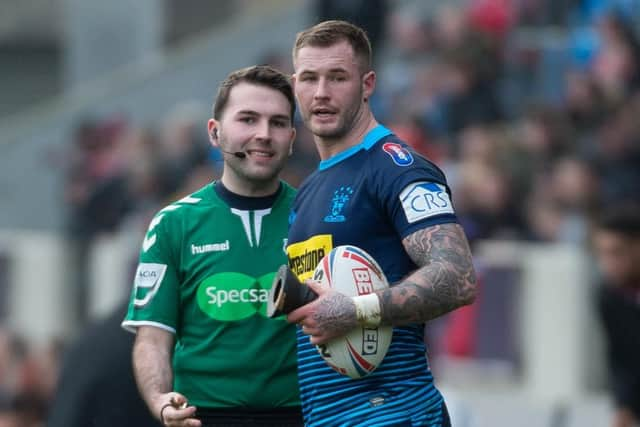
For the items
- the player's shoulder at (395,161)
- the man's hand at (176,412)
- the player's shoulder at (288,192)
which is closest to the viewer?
the player's shoulder at (395,161)

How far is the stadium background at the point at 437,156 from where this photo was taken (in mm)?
11148

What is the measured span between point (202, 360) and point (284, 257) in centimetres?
47

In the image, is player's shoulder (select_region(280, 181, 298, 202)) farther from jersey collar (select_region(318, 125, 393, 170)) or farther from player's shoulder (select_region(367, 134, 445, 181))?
player's shoulder (select_region(367, 134, 445, 181))

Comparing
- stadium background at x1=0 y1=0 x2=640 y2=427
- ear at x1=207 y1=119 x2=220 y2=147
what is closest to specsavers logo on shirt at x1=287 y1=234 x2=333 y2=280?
ear at x1=207 y1=119 x2=220 y2=147

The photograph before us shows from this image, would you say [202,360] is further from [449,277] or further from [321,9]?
[321,9]

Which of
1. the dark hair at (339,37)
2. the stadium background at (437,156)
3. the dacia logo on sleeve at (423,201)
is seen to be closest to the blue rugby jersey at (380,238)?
the dacia logo on sleeve at (423,201)

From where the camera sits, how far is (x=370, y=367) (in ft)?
16.0

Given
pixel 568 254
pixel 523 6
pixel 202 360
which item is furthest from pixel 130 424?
pixel 523 6

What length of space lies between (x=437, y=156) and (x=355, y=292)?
25.7ft

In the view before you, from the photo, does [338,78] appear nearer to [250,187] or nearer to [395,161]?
[395,161]

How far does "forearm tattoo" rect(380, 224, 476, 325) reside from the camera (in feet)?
15.3

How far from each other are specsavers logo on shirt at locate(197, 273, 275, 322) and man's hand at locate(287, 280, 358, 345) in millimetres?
847

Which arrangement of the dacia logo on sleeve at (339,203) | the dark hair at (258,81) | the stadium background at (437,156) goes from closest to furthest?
the dacia logo on sleeve at (339,203) < the dark hair at (258,81) < the stadium background at (437,156)

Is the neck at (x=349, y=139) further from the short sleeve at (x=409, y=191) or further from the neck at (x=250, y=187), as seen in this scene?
the neck at (x=250, y=187)
